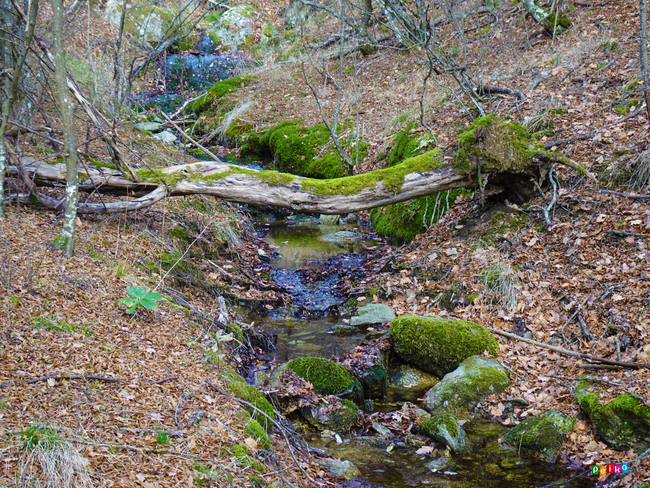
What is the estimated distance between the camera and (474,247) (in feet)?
25.3

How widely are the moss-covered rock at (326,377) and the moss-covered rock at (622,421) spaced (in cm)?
232

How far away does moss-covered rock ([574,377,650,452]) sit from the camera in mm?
4141

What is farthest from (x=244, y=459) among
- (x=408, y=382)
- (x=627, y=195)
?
(x=627, y=195)

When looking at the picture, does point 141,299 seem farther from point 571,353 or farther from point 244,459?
point 571,353

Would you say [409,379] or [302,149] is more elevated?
[302,149]

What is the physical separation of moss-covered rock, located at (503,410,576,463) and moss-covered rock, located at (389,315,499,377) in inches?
50.3

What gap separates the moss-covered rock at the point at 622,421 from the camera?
13.6 ft

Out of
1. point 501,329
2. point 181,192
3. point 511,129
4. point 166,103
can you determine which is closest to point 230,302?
point 181,192

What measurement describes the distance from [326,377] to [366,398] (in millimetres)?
592

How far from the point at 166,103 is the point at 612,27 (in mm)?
13819

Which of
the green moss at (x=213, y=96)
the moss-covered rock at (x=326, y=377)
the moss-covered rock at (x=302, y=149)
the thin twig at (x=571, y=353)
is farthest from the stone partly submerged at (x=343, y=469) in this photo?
the green moss at (x=213, y=96)

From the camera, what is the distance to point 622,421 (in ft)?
13.9

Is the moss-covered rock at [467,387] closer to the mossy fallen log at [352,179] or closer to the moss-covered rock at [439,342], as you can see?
the moss-covered rock at [439,342]

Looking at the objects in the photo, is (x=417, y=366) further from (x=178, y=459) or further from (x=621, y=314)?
(x=178, y=459)
